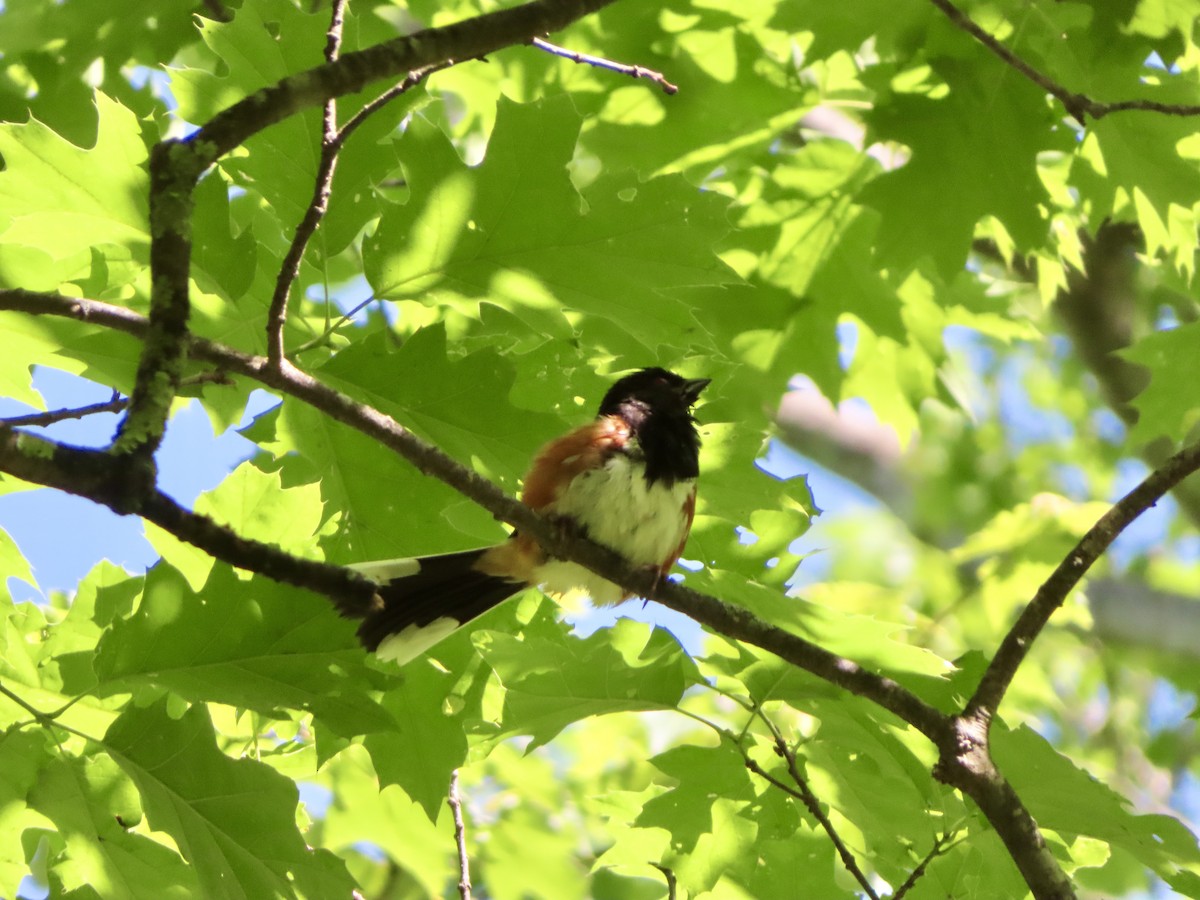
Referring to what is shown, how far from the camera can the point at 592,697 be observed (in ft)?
9.13

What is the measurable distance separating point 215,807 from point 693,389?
1.87 meters

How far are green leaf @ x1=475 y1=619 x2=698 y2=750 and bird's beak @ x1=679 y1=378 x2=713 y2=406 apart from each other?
3.78ft

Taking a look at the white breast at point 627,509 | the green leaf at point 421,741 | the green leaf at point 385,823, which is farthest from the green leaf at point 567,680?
the green leaf at point 385,823

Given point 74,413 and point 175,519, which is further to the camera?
point 74,413

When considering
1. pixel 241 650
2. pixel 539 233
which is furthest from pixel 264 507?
pixel 539 233

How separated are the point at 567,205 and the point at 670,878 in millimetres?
1679

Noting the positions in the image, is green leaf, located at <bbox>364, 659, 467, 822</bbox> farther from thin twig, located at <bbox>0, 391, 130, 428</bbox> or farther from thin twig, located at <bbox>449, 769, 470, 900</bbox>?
thin twig, located at <bbox>0, 391, 130, 428</bbox>

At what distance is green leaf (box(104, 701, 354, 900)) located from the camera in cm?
252

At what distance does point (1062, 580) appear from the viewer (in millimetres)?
2484

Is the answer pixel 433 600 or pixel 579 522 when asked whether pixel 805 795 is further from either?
pixel 433 600

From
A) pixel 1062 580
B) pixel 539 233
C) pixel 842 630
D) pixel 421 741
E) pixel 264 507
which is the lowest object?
pixel 1062 580

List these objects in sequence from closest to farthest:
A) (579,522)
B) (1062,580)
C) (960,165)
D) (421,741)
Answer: (1062,580), (421,741), (579,522), (960,165)

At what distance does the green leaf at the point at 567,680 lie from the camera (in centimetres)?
270

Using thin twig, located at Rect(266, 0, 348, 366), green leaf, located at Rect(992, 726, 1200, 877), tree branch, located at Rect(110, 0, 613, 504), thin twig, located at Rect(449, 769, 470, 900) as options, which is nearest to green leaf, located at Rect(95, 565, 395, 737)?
→ thin twig, located at Rect(266, 0, 348, 366)
